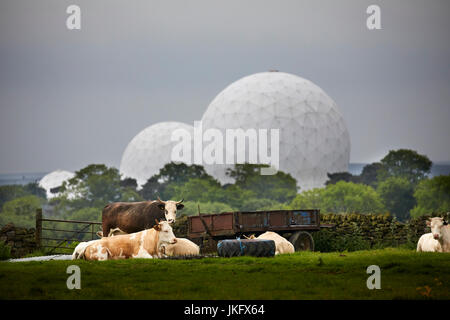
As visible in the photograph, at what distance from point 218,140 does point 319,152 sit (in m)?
11.5

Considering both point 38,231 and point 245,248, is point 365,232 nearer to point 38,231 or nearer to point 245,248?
point 245,248

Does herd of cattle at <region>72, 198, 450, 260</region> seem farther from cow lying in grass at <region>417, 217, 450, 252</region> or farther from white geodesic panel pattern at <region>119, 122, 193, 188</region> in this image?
white geodesic panel pattern at <region>119, 122, 193, 188</region>

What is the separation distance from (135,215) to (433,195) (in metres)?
52.9

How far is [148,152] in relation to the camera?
101 meters

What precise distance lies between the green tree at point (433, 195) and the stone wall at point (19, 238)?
4689 centimetres

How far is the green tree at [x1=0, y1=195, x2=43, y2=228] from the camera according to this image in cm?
7794

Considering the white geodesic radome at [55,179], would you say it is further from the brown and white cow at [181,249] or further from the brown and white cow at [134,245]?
the brown and white cow at [134,245]

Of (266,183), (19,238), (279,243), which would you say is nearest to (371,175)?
(266,183)

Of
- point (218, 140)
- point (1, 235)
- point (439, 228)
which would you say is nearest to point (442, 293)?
point (439, 228)

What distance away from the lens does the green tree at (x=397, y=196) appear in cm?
7869

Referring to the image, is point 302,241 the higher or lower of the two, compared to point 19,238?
higher

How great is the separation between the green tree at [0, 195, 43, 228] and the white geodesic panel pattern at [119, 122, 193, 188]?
52.8 ft

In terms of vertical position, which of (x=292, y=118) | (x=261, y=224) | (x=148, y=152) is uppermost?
(x=292, y=118)

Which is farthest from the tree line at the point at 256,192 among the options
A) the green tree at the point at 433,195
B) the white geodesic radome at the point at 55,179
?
the white geodesic radome at the point at 55,179
